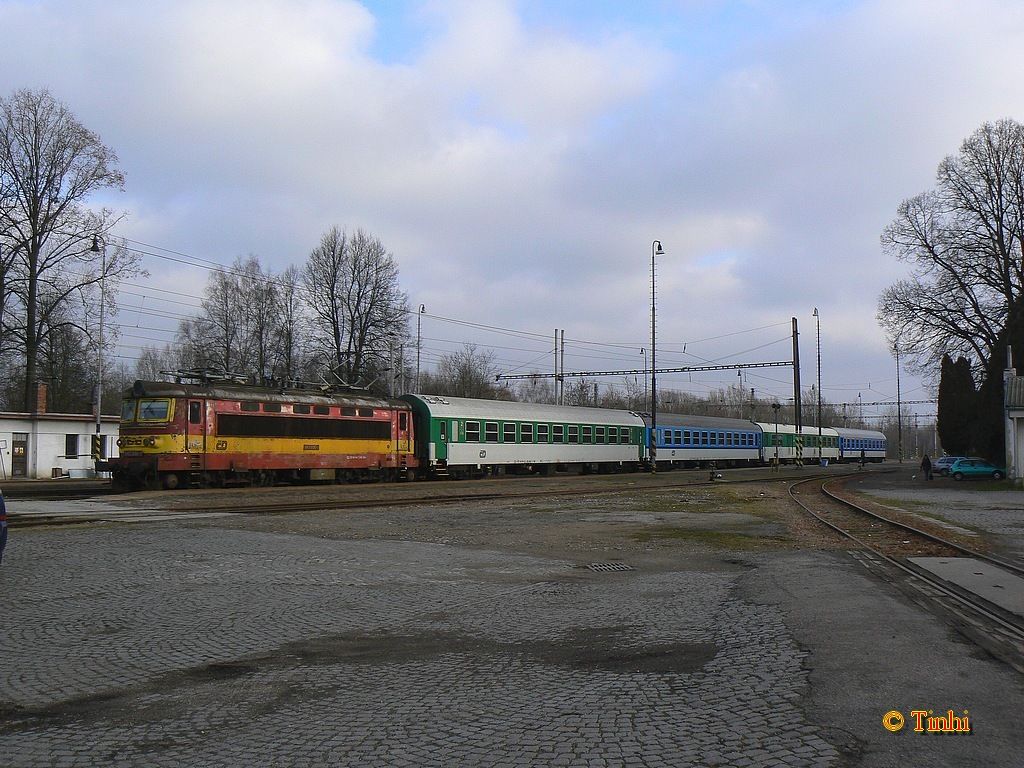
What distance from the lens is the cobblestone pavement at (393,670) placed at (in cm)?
427

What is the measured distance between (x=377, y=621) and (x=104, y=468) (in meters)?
21.3

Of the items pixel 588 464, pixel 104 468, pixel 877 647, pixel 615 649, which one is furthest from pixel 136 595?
pixel 588 464

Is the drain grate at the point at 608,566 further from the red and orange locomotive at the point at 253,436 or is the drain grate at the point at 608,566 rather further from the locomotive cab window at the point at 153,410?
the locomotive cab window at the point at 153,410

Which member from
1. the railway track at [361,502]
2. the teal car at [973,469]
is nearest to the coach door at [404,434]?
the railway track at [361,502]

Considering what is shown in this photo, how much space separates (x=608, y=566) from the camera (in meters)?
11.2

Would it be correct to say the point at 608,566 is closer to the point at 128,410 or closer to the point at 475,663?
the point at 475,663

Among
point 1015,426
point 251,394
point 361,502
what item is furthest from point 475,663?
point 1015,426

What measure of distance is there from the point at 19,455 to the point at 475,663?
37.2 metres

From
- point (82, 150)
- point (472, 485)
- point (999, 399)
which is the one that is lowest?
point (472, 485)

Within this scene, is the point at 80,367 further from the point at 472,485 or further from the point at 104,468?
the point at 472,485

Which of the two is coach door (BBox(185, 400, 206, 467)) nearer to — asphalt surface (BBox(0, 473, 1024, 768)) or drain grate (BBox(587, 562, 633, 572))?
asphalt surface (BBox(0, 473, 1024, 768))

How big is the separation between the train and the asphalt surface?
537 inches

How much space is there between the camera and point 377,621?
24.7 ft

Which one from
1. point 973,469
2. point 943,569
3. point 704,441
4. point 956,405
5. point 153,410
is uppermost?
point 956,405
